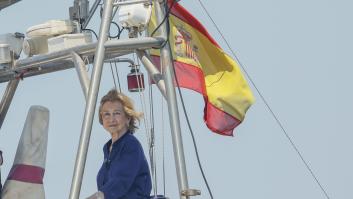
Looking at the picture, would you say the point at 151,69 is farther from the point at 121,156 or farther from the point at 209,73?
the point at 209,73

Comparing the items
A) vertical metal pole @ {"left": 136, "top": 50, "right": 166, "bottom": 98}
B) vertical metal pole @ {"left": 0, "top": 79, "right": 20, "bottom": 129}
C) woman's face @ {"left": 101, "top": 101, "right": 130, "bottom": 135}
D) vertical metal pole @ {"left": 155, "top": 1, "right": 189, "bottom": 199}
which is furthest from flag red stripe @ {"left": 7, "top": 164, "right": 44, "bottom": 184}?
vertical metal pole @ {"left": 155, "top": 1, "right": 189, "bottom": 199}

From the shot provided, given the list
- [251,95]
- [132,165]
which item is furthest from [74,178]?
[251,95]

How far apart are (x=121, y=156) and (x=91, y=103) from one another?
0.75 m

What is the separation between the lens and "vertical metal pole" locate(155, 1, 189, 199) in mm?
15375

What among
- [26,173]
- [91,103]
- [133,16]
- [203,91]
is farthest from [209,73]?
[91,103]

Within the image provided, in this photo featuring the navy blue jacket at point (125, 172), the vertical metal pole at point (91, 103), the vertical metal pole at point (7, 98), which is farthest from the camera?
the vertical metal pole at point (7, 98)

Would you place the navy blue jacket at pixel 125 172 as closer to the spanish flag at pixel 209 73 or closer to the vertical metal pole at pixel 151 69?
the vertical metal pole at pixel 151 69

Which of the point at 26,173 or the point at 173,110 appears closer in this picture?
the point at 173,110

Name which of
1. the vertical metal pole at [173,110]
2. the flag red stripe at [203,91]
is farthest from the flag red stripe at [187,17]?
the vertical metal pole at [173,110]

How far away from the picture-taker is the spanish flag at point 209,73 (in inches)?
695

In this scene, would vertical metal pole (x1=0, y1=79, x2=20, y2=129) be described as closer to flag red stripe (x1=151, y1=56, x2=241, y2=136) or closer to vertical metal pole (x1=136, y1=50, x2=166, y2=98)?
flag red stripe (x1=151, y1=56, x2=241, y2=136)

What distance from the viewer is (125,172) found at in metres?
15.8

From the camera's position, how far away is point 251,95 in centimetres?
1839

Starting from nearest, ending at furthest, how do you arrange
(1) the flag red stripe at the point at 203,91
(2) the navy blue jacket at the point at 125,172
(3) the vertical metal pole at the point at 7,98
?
(2) the navy blue jacket at the point at 125,172 → (1) the flag red stripe at the point at 203,91 → (3) the vertical metal pole at the point at 7,98
